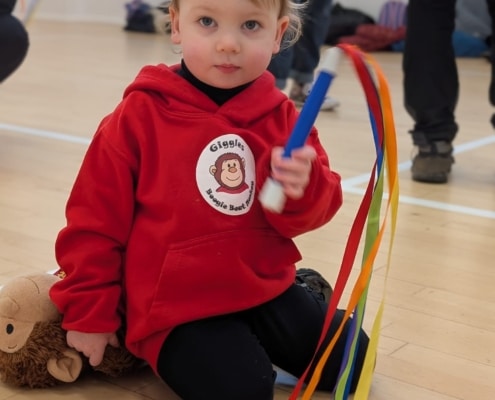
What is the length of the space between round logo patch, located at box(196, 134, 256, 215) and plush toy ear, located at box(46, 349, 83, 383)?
257 mm

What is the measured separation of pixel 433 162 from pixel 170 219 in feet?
4.22

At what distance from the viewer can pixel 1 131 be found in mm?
2643

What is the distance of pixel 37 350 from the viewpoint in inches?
43.4

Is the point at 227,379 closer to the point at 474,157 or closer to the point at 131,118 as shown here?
the point at 131,118

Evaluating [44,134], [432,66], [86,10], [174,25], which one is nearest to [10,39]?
[44,134]

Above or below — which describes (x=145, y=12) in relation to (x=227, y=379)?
below

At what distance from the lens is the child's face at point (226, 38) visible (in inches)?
39.8

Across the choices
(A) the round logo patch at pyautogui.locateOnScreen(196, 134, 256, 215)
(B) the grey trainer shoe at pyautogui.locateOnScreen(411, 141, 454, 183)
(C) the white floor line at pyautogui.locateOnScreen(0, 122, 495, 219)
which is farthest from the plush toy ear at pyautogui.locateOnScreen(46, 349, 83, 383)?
(B) the grey trainer shoe at pyautogui.locateOnScreen(411, 141, 454, 183)

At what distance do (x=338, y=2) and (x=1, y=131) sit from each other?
3.69 metres

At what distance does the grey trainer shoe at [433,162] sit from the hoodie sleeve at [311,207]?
119 centimetres

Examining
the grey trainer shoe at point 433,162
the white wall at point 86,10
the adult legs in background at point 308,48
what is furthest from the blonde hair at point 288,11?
the white wall at point 86,10

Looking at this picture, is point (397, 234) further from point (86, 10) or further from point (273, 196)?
point (86, 10)

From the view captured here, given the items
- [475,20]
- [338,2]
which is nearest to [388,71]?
[475,20]

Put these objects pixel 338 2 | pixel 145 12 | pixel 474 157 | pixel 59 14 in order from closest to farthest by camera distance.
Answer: pixel 474 157 < pixel 338 2 < pixel 145 12 < pixel 59 14
